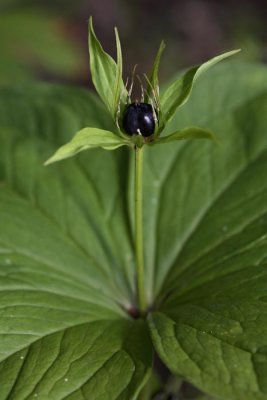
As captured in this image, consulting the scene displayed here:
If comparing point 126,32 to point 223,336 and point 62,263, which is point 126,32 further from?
point 223,336

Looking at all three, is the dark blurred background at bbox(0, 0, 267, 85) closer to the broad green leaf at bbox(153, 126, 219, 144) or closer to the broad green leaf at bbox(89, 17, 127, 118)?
the broad green leaf at bbox(89, 17, 127, 118)

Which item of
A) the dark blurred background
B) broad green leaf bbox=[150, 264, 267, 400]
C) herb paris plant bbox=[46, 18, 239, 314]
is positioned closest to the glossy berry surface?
herb paris plant bbox=[46, 18, 239, 314]

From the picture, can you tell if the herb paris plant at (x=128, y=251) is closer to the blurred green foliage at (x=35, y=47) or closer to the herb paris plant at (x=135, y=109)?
the herb paris plant at (x=135, y=109)

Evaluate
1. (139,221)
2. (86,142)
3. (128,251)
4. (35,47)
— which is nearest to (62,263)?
(128,251)

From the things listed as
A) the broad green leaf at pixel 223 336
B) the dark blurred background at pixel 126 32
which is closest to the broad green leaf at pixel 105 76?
the broad green leaf at pixel 223 336

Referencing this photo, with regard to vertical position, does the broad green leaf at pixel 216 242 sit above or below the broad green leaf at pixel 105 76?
below
